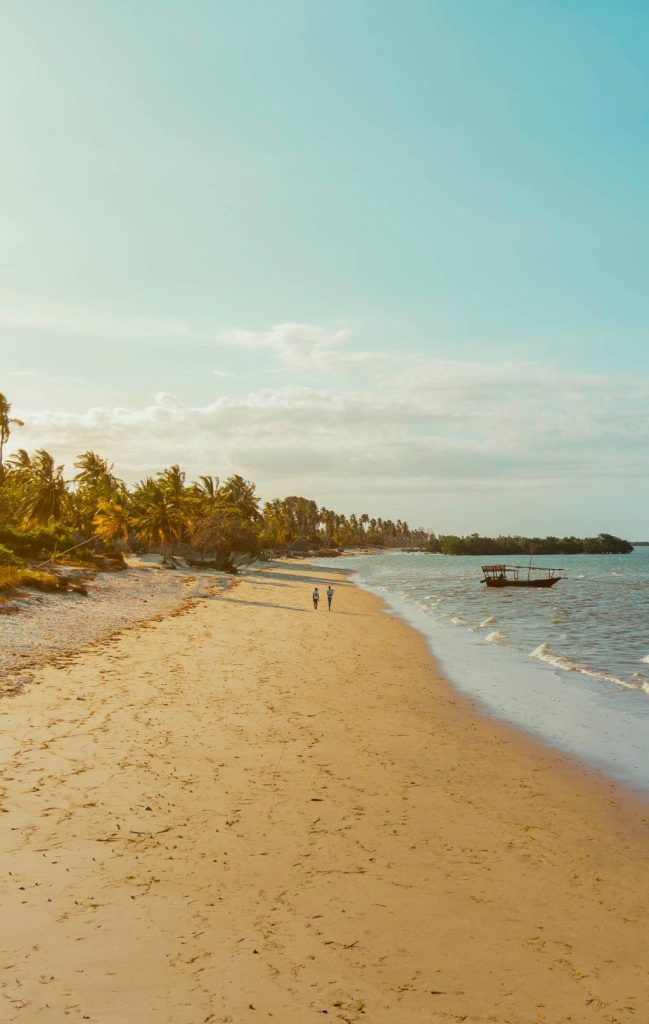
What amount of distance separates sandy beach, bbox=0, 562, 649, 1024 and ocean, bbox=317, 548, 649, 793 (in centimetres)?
168

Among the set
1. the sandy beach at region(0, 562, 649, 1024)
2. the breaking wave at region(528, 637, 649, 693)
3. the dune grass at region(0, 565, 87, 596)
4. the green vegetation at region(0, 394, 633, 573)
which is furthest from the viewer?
the green vegetation at region(0, 394, 633, 573)

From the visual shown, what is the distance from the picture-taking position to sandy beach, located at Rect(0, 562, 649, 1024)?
582cm

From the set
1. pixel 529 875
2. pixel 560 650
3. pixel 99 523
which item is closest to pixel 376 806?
pixel 529 875

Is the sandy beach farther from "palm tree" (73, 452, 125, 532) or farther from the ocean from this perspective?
"palm tree" (73, 452, 125, 532)

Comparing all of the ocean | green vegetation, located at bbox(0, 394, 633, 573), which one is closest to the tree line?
green vegetation, located at bbox(0, 394, 633, 573)

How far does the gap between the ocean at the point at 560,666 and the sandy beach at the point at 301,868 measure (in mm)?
1682

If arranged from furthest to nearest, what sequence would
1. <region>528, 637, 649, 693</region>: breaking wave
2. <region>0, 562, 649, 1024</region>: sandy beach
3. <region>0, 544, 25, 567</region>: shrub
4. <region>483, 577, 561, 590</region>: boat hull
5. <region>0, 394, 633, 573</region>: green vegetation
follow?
<region>483, 577, 561, 590</region>: boat hull, <region>0, 394, 633, 573</region>: green vegetation, <region>0, 544, 25, 567</region>: shrub, <region>528, 637, 649, 693</region>: breaking wave, <region>0, 562, 649, 1024</region>: sandy beach

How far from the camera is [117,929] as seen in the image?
21.5 feet

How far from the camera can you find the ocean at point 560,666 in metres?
15.7

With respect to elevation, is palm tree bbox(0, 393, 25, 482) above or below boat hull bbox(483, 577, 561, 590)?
above

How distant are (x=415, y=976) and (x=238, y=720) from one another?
9.00 meters

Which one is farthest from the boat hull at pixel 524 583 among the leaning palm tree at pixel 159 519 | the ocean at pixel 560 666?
the leaning palm tree at pixel 159 519

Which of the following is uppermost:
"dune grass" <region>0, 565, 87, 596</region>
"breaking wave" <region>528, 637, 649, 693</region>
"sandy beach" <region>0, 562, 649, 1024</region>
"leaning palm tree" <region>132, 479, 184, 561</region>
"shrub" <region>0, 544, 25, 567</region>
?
"leaning palm tree" <region>132, 479, 184, 561</region>

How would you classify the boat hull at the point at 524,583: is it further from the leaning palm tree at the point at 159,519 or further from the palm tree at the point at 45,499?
the palm tree at the point at 45,499
